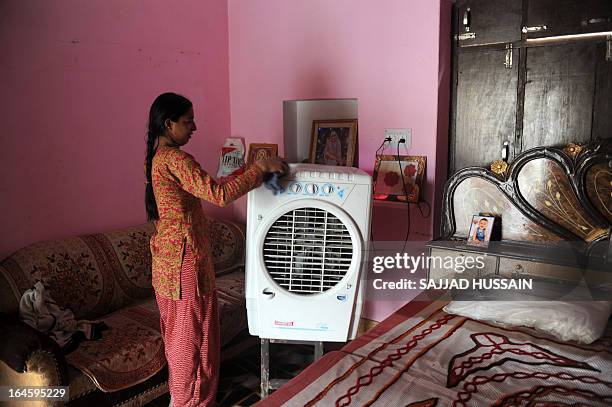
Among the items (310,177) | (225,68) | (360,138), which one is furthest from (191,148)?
(310,177)

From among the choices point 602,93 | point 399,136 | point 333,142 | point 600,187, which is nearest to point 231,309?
point 333,142

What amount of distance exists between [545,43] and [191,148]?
2.11 meters

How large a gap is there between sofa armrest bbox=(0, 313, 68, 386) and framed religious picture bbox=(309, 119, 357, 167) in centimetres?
180

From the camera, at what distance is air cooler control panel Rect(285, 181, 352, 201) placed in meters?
1.79

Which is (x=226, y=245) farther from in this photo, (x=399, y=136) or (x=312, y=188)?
(x=312, y=188)

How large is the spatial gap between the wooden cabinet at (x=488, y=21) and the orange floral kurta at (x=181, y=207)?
4.84 ft

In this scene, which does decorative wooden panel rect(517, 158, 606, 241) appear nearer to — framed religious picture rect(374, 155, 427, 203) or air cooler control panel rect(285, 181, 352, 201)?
framed religious picture rect(374, 155, 427, 203)

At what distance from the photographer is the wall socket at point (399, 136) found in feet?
8.55

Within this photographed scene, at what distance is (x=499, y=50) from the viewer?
2439 millimetres

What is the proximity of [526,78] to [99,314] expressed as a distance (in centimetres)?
245

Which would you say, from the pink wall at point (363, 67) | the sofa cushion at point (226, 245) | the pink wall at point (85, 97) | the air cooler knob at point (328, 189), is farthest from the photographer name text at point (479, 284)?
the pink wall at point (85, 97)

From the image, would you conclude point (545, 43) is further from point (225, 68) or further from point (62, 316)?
point (62, 316)

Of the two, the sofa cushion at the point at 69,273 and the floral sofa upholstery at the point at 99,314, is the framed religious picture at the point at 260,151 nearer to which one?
the floral sofa upholstery at the point at 99,314

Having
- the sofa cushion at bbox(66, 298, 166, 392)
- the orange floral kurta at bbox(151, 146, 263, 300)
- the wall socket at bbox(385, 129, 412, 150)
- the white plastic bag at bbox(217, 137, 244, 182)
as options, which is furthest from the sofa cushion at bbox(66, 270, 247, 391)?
the wall socket at bbox(385, 129, 412, 150)
